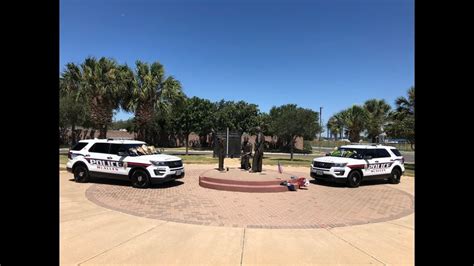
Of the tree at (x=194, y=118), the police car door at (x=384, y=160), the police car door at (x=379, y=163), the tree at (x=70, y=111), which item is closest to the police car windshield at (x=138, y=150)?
the police car door at (x=379, y=163)

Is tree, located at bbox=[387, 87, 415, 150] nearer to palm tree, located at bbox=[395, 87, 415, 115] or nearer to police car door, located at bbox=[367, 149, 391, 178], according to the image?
palm tree, located at bbox=[395, 87, 415, 115]

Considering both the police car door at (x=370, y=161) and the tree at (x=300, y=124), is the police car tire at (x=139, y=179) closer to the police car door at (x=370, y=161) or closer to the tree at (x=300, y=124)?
the police car door at (x=370, y=161)

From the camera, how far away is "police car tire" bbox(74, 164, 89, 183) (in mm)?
12633

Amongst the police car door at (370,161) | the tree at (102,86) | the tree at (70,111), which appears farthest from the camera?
the tree at (70,111)

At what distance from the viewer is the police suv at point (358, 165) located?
41.5 feet

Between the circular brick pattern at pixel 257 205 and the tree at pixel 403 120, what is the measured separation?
11.0 metres

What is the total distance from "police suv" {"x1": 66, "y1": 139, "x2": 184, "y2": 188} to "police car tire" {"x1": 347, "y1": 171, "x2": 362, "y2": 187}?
6.90 metres

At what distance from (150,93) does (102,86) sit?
4.12m

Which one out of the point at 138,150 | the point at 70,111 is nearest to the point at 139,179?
the point at 138,150

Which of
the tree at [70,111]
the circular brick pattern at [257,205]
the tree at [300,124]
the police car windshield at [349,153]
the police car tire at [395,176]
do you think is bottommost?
the circular brick pattern at [257,205]

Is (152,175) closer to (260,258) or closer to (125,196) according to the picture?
(125,196)

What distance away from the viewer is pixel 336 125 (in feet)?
178
